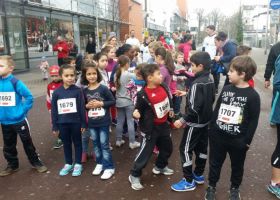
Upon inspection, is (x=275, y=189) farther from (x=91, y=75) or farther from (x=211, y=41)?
(x=211, y=41)

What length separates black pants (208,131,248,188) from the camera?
325cm

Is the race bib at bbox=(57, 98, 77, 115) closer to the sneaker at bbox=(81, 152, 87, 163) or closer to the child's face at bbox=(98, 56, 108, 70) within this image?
A: the sneaker at bbox=(81, 152, 87, 163)

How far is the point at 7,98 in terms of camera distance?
4191mm

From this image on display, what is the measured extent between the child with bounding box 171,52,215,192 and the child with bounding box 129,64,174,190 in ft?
1.21

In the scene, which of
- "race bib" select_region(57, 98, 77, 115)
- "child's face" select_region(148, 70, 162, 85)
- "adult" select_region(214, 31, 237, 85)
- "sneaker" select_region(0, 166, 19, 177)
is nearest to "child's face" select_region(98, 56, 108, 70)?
"race bib" select_region(57, 98, 77, 115)

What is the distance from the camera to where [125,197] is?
3.73 meters

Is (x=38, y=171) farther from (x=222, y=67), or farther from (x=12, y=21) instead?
(x=12, y=21)

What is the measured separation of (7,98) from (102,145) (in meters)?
1.45

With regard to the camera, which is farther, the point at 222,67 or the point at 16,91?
the point at 222,67

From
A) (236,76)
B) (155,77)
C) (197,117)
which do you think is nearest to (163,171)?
(197,117)

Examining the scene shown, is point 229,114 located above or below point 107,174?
above

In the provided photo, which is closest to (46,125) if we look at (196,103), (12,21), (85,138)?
(85,138)

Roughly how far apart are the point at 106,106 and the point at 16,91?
1.26m

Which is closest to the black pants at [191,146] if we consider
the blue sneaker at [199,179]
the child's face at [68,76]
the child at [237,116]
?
the blue sneaker at [199,179]
